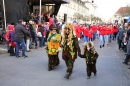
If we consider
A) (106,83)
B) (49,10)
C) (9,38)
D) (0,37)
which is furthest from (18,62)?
(49,10)

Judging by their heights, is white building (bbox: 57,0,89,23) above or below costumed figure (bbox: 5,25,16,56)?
above

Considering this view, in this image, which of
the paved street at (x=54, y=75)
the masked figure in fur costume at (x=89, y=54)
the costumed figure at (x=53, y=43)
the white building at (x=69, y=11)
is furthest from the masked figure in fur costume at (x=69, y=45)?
the white building at (x=69, y=11)

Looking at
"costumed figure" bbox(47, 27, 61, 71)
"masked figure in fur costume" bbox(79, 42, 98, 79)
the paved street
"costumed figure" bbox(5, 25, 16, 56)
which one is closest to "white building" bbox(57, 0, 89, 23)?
"costumed figure" bbox(5, 25, 16, 56)

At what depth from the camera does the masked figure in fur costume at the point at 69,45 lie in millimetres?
6338

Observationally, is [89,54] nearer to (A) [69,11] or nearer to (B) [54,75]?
(B) [54,75]

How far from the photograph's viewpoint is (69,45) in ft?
21.1

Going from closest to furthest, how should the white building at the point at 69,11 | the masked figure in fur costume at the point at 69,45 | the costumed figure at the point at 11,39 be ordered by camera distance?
the masked figure in fur costume at the point at 69,45 → the costumed figure at the point at 11,39 → the white building at the point at 69,11

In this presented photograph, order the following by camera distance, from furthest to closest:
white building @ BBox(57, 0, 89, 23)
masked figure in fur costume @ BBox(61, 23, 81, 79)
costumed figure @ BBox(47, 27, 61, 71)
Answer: white building @ BBox(57, 0, 89, 23) < costumed figure @ BBox(47, 27, 61, 71) < masked figure in fur costume @ BBox(61, 23, 81, 79)

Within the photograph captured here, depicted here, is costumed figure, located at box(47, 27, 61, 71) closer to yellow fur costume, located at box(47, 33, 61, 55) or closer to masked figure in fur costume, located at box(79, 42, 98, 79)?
yellow fur costume, located at box(47, 33, 61, 55)

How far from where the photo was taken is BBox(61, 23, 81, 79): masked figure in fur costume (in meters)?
6.34

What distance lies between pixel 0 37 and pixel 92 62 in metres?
9.74

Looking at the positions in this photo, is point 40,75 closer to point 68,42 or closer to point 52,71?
point 52,71

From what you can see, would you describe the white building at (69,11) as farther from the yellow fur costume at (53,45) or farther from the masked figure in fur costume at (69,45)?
the masked figure in fur costume at (69,45)

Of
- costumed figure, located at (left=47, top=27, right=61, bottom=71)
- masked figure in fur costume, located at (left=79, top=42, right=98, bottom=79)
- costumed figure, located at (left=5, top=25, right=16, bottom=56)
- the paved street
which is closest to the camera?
the paved street
